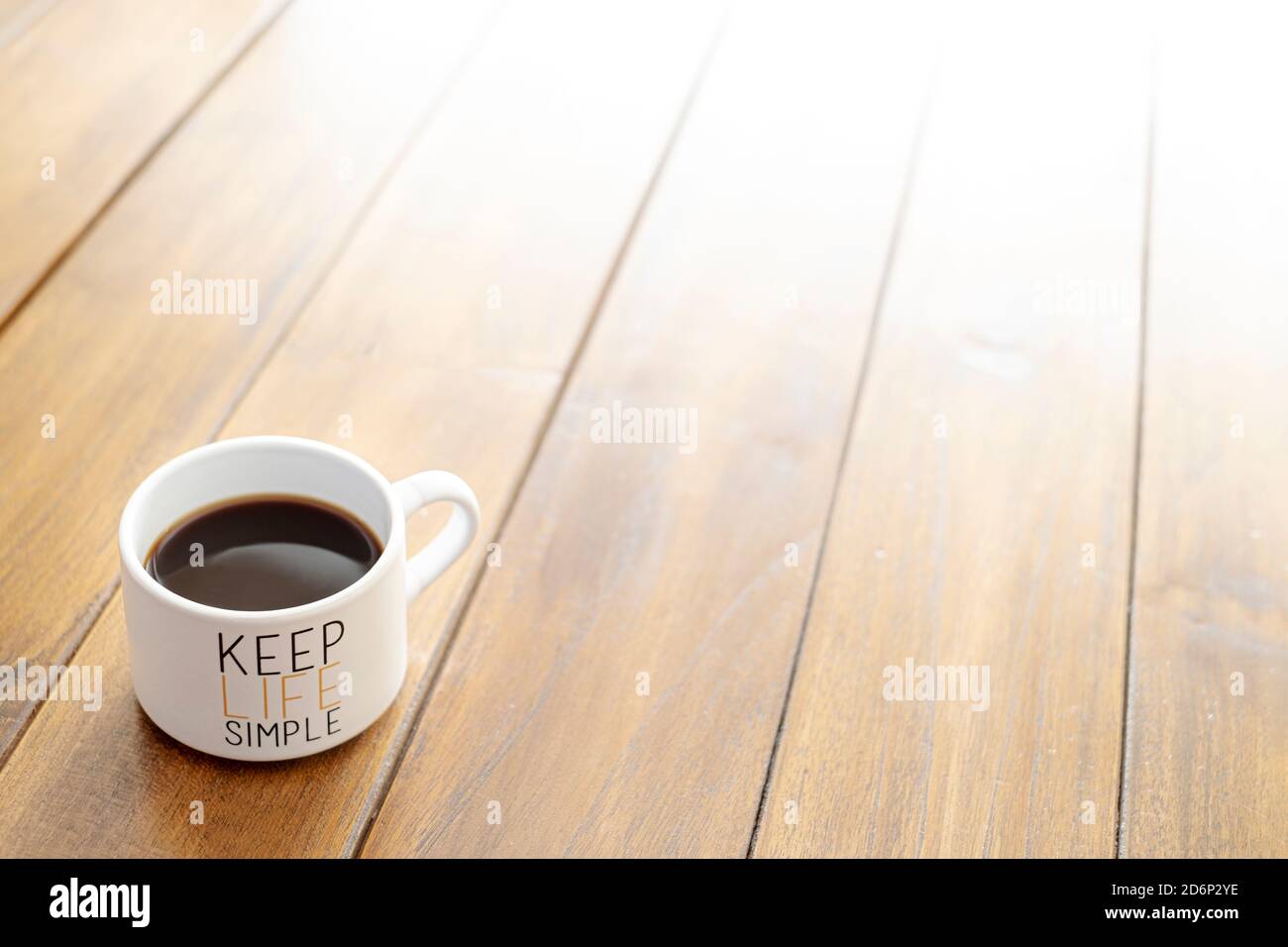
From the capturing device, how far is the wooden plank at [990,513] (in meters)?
0.70

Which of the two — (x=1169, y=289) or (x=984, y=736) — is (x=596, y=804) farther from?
(x=1169, y=289)

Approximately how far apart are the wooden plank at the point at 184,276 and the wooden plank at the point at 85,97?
19 millimetres

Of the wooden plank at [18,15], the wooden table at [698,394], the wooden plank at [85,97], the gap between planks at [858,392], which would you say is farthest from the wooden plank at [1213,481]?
the wooden plank at [18,15]

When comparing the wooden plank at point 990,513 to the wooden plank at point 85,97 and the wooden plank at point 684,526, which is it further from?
the wooden plank at point 85,97

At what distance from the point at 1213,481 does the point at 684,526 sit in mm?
348

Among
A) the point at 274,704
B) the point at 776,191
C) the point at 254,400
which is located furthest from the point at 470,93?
the point at 274,704

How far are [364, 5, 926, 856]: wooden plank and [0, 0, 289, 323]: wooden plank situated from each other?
0.40m

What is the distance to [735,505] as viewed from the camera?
0.86m

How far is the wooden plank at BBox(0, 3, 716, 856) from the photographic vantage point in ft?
2.18
